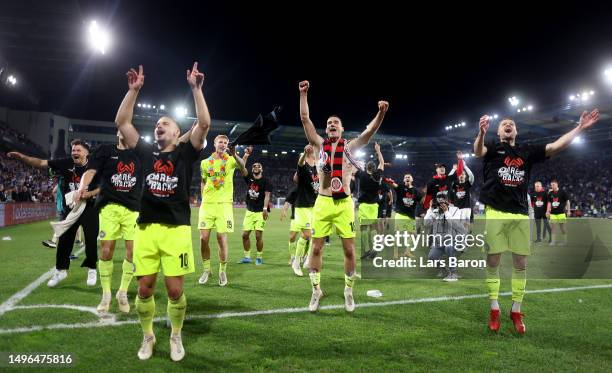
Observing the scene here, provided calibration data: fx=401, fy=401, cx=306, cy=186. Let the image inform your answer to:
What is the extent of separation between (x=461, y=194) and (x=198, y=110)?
29.8ft

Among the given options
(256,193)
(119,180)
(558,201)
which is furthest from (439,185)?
(558,201)

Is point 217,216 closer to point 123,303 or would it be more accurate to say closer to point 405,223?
point 123,303

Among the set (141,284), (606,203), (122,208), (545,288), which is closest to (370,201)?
(545,288)

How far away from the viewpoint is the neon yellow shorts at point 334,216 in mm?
5887

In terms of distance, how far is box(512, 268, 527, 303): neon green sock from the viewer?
5.11 metres

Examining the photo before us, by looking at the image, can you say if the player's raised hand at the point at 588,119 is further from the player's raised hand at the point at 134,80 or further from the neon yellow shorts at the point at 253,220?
the neon yellow shorts at the point at 253,220

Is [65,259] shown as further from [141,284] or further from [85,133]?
[85,133]

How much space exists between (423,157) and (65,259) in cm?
6949

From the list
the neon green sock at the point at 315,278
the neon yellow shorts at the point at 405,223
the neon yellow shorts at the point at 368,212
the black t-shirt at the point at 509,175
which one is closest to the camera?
the black t-shirt at the point at 509,175

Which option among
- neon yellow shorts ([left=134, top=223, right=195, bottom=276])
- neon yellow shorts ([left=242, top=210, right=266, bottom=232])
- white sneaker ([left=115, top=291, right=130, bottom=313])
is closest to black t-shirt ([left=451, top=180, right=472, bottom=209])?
neon yellow shorts ([left=242, top=210, right=266, bottom=232])

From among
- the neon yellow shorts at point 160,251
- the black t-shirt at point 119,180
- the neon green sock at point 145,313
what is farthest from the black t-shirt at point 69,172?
the neon green sock at point 145,313

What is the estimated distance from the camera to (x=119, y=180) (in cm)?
598

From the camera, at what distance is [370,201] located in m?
12.5

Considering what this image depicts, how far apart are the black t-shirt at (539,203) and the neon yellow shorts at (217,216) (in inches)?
557
